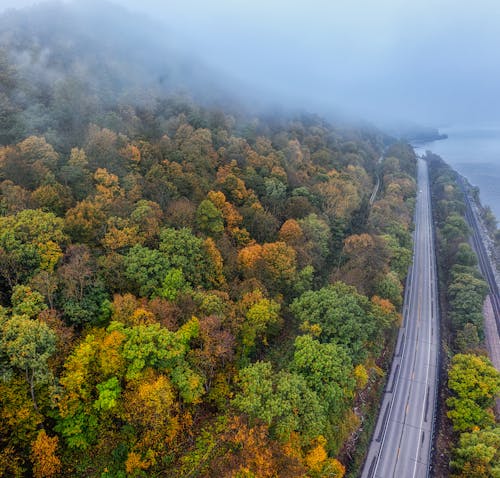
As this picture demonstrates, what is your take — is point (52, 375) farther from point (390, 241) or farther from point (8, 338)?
point (390, 241)

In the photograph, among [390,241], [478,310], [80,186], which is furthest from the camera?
[390,241]

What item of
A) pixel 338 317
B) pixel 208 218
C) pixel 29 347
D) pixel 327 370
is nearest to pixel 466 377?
pixel 338 317

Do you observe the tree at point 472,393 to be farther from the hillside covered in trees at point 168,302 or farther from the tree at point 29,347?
the tree at point 29,347

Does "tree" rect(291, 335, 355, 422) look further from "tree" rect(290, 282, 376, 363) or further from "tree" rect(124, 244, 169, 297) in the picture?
"tree" rect(124, 244, 169, 297)

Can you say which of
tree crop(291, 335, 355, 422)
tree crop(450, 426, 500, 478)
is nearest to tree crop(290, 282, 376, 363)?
tree crop(291, 335, 355, 422)

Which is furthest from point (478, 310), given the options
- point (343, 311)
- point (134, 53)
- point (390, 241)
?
point (134, 53)

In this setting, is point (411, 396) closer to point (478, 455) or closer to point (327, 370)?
point (478, 455)

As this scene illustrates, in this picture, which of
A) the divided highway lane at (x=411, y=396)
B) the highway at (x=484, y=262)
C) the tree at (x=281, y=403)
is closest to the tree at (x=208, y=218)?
the tree at (x=281, y=403)
